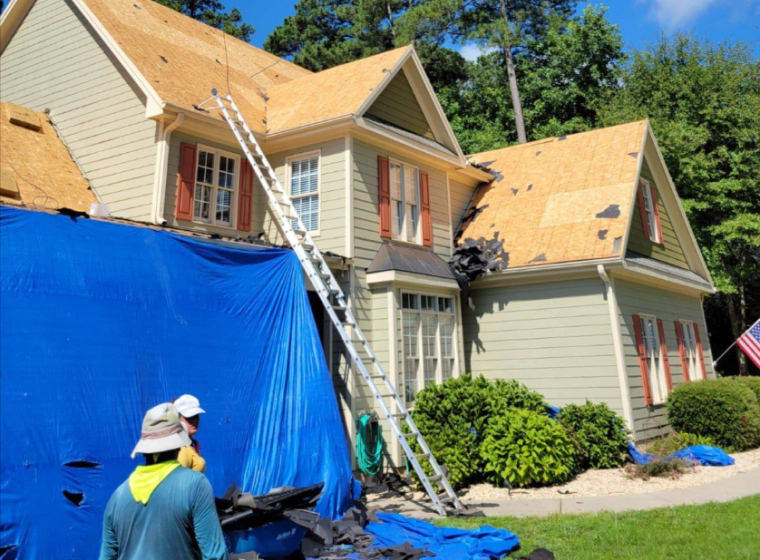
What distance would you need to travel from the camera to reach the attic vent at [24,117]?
38.0ft

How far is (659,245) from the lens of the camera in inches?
601

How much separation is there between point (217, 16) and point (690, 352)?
28263 millimetres

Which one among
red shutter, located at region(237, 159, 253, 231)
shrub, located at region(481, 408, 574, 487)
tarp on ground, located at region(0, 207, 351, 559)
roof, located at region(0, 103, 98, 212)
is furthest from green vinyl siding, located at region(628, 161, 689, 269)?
roof, located at region(0, 103, 98, 212)

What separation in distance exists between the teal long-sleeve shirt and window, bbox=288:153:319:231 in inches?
349

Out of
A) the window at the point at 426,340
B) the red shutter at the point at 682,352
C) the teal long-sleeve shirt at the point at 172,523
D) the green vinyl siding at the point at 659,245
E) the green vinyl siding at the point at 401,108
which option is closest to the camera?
the teal long-sleeve shirt at the point at 172,523

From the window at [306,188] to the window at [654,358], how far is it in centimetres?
768

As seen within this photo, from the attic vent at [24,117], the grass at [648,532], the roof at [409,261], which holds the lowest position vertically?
the grass at [648,532]

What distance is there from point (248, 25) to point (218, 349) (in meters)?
30.6

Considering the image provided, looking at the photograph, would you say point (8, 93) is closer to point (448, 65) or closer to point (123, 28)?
point (123, 28)

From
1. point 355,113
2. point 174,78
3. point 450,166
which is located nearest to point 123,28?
point 174,78

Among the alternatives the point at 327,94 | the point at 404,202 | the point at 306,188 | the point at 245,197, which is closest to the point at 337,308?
the point at 306,188

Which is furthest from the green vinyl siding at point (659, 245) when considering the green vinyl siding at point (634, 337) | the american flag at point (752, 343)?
the american flag at point (752, 343)

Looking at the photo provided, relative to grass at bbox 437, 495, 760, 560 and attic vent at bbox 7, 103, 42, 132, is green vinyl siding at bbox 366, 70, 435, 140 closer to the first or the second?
attic vent at bbox 7, 103, 42, 132

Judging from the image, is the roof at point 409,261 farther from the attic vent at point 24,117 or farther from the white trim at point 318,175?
the attic vent at point 24,117
